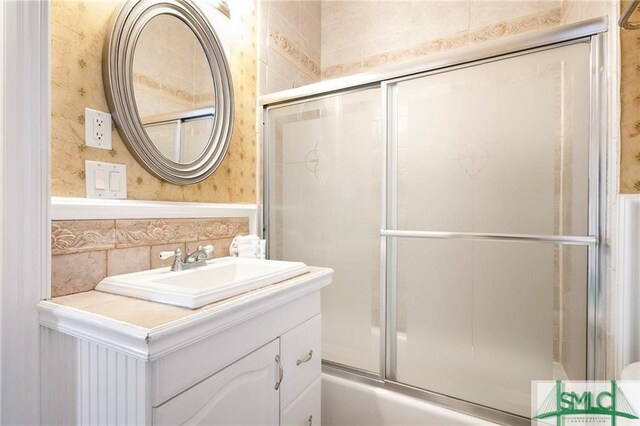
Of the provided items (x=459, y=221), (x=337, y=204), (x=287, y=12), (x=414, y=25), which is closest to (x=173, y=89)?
(x=337, y=204)

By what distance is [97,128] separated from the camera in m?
1.01

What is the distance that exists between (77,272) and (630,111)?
68.1 inches

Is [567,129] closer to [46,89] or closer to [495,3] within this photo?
[495,3]

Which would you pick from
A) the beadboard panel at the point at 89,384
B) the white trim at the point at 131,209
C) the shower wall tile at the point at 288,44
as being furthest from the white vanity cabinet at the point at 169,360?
the shower wall tile at the point at 288,44

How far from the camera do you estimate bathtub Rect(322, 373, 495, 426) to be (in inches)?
51.1

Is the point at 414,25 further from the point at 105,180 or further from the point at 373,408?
the point at 373,408

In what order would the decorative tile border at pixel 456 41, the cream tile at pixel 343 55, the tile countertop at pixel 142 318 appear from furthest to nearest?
1. the cream tile at pixel 343 55
2. the decorative tile border at pixel 456 41
3. the tile countertop at pixel 142 318

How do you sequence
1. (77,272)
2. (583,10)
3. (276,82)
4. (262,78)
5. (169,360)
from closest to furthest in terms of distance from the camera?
(169,360) → (77,272) → (583,10) → (262,78) → (276,82)

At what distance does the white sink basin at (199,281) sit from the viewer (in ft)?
2.56

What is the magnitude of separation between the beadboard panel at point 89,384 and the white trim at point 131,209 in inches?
12.7

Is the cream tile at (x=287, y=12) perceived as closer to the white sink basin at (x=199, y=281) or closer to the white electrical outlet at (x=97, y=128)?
the white electrical outlet at (x=97, y=128)

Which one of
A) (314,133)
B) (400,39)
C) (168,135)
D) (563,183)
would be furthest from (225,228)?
(400,39)

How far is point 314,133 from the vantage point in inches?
63.9

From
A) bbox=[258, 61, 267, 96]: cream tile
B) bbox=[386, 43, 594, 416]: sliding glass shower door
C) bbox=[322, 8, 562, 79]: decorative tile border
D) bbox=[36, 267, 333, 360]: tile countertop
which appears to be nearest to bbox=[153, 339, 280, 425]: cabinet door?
bbox=[36, 267, 333, 360]: tile countertop
